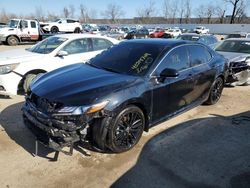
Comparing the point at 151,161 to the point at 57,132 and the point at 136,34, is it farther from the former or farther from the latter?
the point at 136,34

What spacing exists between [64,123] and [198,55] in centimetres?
323

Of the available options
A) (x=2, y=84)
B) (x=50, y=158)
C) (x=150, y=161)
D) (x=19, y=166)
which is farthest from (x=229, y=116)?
(x=2, y=84)

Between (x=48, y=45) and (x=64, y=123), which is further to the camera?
(x=48, y=45)

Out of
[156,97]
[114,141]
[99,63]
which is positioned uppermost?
[99,63]

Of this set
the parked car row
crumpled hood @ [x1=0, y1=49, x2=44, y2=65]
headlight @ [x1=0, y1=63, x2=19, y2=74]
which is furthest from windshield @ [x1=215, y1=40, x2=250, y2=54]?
headlight @ [x1=0, y1=63, x2=19, y2=74]

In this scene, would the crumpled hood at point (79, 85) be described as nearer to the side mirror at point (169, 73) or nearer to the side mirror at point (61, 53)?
the side mirror at point (169, 73)

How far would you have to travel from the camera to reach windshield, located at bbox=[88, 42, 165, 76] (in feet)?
14.7

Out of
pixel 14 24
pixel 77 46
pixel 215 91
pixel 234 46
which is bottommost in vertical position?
A: pixel 215 91

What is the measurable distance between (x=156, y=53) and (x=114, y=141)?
170cm

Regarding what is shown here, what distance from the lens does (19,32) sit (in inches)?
848

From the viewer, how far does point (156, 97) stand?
441cm

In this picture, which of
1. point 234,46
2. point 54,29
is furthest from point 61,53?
point 54,29

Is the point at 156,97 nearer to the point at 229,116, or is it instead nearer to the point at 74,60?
the point at 229,116

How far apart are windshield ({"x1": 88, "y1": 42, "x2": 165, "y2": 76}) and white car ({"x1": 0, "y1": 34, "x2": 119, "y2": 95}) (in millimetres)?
2375
